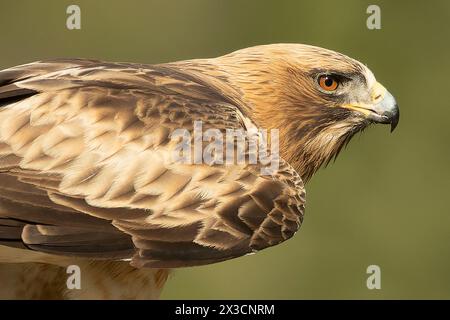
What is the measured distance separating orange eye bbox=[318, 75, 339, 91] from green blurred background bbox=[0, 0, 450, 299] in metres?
3.93

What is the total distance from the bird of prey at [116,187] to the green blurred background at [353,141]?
4.57 meters

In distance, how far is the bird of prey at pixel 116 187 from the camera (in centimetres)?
504

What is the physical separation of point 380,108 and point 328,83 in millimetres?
293

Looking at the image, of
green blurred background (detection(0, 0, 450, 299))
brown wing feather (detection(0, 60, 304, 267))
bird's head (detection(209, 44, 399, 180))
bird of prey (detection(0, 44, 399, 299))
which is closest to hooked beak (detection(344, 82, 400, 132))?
bird's head (detection(209, 44, 399, 180))

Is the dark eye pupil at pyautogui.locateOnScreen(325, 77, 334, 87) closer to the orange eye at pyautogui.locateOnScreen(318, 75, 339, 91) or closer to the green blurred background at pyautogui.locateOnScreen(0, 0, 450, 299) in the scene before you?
the orange eye at pyautogui.locateOnScreen(318, 75, 339, 91)

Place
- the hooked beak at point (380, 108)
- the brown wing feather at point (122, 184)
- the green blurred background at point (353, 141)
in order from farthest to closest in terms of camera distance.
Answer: the green blurred background at point (353, 141)
the hooked beak at point (380, 108)
the brown wing feather at point (122, 184)

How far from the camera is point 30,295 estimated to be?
18.1 feet

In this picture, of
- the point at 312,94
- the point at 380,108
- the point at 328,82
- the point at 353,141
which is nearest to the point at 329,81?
the point at 328,82

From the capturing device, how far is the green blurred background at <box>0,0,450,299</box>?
10531 mm

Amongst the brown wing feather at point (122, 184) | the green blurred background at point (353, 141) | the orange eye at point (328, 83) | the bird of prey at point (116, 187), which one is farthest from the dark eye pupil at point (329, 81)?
the green blurred background at point (353, 141)

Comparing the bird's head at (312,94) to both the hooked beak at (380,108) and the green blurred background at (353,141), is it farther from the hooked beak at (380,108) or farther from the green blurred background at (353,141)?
the green blurred background at (353,141)

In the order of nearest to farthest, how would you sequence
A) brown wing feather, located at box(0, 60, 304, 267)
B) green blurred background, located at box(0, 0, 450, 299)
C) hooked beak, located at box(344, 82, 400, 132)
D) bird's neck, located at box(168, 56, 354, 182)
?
brown wing feather, located at box(0, 60, 304, 267), bird's neck, located at box(168, 56, 354, 182), hooked beak, located at box(344, 82, 400, 132), green blurred background, located at box(0, 0, 450, 299)

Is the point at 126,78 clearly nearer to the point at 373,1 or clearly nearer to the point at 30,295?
the point at 30,295

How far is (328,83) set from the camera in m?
6.33
